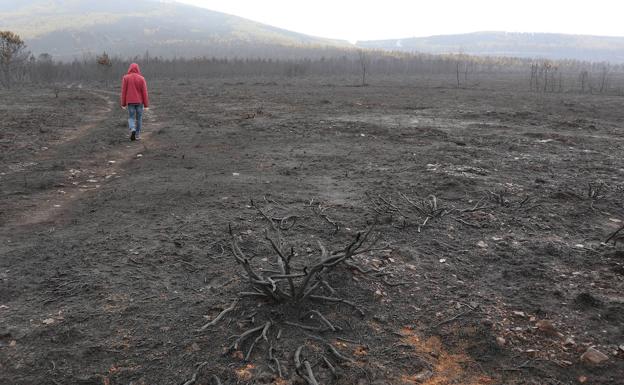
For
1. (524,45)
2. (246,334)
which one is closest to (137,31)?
(524,45)

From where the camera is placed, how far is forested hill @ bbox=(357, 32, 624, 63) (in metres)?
136

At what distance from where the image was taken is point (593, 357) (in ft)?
8.36

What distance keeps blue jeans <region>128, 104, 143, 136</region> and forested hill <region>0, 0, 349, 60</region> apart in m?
80.7

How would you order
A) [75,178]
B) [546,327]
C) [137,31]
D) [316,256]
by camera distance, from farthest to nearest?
1. [137,31]
2. [75,178]
3. [316,256]
4. [546,327]

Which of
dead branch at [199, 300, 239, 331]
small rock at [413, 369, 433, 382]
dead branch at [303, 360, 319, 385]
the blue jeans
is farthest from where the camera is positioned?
the blue jeans

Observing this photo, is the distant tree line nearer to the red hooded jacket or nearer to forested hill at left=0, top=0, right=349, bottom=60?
the red hooded jacket

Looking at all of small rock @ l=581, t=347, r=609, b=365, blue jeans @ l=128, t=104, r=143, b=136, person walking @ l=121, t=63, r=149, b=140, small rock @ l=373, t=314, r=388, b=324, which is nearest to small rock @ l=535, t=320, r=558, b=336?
small rock @ l=581, t=347, r=609, b=365

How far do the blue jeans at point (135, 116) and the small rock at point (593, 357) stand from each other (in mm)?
8426

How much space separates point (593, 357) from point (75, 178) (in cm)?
627

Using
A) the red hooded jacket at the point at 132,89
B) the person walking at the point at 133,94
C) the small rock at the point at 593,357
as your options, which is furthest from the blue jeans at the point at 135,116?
the small rock at the point at 593,357

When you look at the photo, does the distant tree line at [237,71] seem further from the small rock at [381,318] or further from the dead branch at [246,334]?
the dead branch at [246,334]

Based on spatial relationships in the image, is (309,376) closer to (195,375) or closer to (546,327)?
(195,375)

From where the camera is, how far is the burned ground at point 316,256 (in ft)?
8.47

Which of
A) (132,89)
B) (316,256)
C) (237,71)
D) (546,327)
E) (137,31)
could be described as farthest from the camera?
(137,31)
